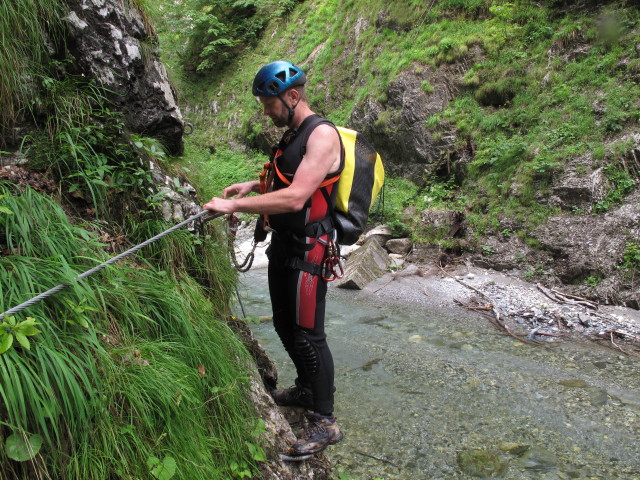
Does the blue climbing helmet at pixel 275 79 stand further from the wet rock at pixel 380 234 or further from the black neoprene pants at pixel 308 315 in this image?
the wet rock at pixel 380 234

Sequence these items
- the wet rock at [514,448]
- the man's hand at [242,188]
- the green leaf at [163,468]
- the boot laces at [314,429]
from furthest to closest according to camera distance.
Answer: the wet rock at [514,448], the man's hand at [242,188], the boot laces at [314,429], the green leaf at [163,468]

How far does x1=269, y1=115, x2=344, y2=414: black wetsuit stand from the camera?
8.91 ft

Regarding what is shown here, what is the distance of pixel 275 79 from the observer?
8.70 feet

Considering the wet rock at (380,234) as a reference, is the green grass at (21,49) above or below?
above

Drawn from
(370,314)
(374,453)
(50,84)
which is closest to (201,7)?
(370,314)

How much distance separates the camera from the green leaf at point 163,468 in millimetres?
1822

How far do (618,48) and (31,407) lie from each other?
12327mm

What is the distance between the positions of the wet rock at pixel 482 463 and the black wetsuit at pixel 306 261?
122 centimetres

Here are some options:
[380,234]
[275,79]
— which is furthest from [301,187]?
[380,234]

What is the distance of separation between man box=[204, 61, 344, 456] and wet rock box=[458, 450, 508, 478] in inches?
44.9

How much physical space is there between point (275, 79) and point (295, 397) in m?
2.40

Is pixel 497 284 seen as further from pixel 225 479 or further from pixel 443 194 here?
pixel 225 479

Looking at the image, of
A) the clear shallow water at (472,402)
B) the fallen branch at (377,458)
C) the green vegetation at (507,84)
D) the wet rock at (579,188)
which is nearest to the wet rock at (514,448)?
the clear shallow water at (472,402)

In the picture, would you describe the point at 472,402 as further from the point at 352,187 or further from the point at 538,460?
the point at 352,187
